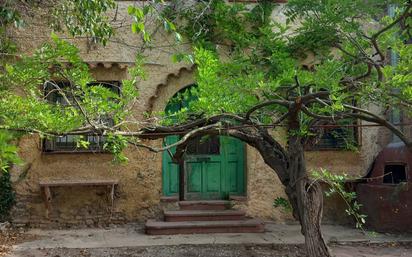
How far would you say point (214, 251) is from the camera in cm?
722

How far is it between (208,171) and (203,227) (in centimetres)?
149

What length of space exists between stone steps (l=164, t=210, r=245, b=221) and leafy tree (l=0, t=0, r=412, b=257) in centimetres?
262

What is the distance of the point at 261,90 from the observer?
5.26 m

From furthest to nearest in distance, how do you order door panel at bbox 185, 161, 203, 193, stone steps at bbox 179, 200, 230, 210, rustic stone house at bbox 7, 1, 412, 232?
door panel at bbox 185, 161, 203, 193 → stone steps at bbox 179, 200, 230, 210 → rustic stone house at bbox 7, 1, 412, 232

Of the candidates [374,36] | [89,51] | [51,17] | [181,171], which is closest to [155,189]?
[181,171]

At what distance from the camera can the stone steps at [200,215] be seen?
872 centimetres

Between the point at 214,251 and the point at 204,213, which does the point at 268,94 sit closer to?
the point at 214,251

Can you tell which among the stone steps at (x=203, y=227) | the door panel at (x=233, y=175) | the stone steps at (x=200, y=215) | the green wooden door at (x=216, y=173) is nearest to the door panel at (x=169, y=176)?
the green wooden door at (x=216, y=173)

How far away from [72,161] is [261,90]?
505cm

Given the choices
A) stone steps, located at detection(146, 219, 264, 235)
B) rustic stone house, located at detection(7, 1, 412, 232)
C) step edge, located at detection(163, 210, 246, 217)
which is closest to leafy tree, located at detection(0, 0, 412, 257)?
stone steps, located at detection(146, 219, 264, 235)

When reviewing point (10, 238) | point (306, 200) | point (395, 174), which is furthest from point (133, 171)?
point (395, 174)

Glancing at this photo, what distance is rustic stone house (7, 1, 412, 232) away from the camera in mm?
8938

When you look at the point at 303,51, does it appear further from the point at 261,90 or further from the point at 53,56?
the point at 53,56

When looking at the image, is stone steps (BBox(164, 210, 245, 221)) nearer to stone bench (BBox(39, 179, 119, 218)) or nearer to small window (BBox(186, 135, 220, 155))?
stone bench (BBox(39, 179, 119, 218))
